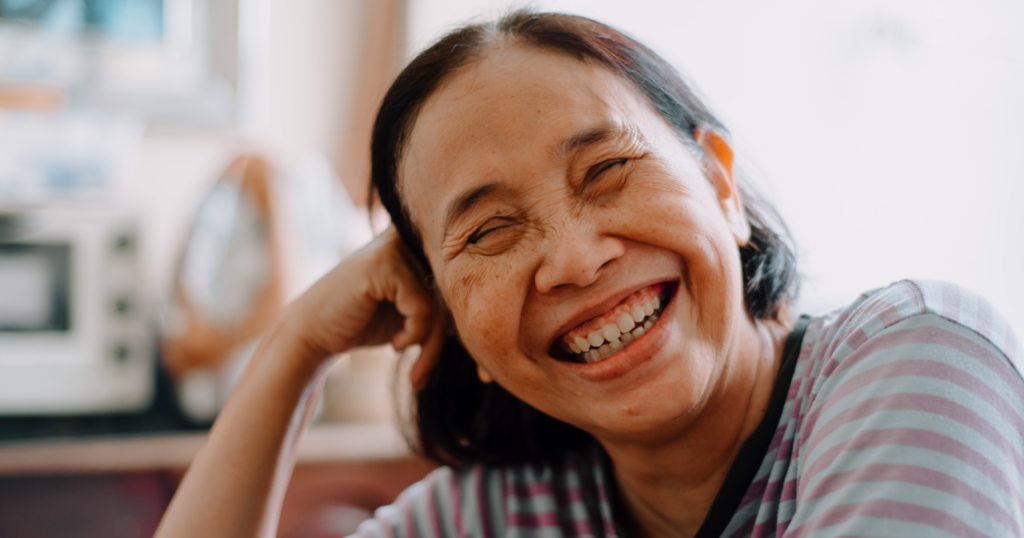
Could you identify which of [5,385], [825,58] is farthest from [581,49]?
[5,385]

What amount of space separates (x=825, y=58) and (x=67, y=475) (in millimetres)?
1772

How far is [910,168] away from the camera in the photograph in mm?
1350

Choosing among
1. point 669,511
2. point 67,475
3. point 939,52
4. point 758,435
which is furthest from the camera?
point 67,475

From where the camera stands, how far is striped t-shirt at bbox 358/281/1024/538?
1.76 ft

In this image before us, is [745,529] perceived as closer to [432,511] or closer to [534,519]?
[534,519]

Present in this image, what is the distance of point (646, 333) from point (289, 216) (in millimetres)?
1150

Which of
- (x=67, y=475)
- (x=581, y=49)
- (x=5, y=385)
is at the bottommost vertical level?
(x=67, y=475)

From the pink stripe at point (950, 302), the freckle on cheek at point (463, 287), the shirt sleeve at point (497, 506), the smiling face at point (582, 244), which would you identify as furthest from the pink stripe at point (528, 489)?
the pink stripe at point (950, 302)

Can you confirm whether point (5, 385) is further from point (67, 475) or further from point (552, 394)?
point (552, 394)

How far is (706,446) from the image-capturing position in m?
0.90

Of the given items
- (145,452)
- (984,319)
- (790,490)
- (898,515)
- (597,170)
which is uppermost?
(597,170)

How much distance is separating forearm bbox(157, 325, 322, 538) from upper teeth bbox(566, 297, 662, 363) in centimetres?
54

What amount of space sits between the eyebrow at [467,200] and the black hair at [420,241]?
14cm

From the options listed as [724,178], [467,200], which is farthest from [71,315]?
[724,178]
